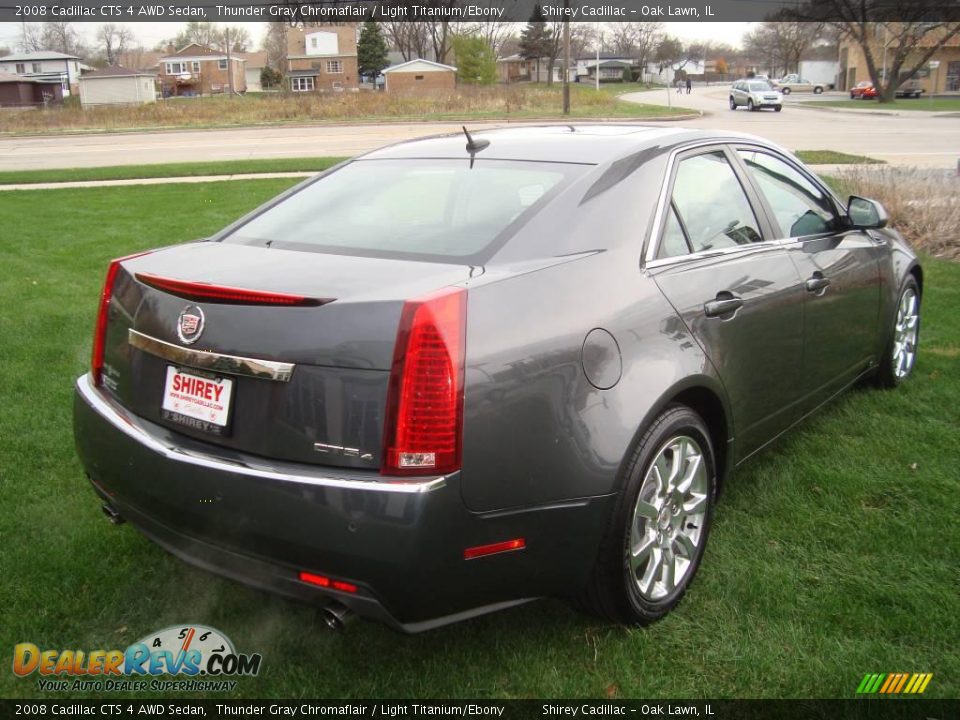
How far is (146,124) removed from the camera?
36.0 metres

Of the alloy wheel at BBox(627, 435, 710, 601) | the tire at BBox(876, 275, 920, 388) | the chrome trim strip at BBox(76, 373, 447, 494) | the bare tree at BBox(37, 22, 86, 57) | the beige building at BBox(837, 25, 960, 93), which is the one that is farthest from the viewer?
the bare tree at BBox(37, 22, 86, 57)

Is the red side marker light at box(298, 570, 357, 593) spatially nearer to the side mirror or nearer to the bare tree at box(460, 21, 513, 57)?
the side mirror

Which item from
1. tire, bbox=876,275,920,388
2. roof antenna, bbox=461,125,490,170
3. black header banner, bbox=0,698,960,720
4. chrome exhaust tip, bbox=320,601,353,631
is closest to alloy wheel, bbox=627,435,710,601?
black header banner, bbox=0,698,960,720

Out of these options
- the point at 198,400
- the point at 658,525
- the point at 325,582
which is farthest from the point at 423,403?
the point at 658,525

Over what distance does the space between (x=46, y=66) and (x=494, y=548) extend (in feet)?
345

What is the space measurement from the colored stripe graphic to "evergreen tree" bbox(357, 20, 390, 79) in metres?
94.9

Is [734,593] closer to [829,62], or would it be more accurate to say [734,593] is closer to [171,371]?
[171,371]

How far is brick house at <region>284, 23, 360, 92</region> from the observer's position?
87375 millimetres

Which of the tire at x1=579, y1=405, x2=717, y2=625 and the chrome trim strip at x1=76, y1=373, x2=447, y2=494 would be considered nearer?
the chrome trim strip at x1=76, y1=373, x2=447, y2=494

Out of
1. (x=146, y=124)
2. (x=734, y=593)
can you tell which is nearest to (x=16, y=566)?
(x=734, y=593)

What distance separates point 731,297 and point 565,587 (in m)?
1.29

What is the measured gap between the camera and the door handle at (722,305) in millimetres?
3076

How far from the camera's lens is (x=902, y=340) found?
5.17 meters

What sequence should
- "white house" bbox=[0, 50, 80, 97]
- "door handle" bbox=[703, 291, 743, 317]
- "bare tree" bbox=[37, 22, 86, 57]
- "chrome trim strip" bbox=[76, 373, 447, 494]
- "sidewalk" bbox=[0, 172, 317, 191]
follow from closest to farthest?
"chrome trim strip" bbox=[76, 373, 447, 494] → "door handle" bbox=[703, 291, 743, 317] → "sidewalk" bbox=[0, 172, 317, 191] → "white house" bbox=[0, 50, 80, 97] → "bare tree" bbox=[37, 22, 86, 57]
